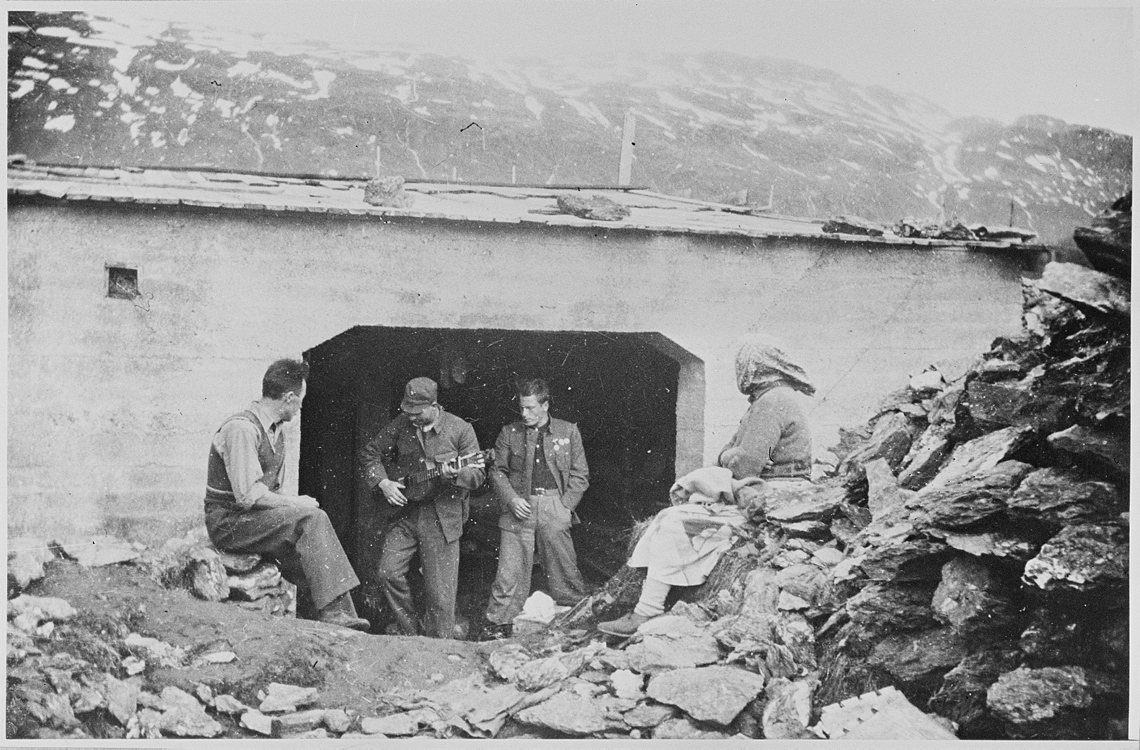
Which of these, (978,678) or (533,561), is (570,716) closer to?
(533,561)

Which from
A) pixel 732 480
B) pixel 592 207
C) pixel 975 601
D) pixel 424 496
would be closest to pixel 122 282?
pixel 424 496

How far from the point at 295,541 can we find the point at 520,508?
3.94 ft

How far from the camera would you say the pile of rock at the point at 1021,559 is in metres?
4.04

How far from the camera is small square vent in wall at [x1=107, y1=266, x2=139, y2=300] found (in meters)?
4.70

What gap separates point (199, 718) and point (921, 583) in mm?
3507

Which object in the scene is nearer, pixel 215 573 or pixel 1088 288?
pixel 1088 288

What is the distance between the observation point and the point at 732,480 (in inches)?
194

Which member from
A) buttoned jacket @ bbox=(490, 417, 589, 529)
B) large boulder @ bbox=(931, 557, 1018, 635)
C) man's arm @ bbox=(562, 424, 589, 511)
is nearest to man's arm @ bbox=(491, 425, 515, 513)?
buttoned jacket @ bbox=(490, 417, 589, 529)

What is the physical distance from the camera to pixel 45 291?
466cm

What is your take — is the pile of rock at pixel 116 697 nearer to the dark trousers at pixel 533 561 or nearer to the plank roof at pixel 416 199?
the dark trousers at pixel 533 561

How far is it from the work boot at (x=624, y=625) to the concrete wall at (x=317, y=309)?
981 mm

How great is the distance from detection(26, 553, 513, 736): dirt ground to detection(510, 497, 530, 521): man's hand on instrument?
2.61 ft

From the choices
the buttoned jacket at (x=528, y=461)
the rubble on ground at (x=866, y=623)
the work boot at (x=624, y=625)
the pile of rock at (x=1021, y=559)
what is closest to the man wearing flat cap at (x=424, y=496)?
the buttoned jacket at (x=528, y=461)

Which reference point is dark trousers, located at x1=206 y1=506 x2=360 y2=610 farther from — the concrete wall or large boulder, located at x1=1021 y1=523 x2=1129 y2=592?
large boulder, located at x1=1021 y1=523 x2=1129 y2=592
